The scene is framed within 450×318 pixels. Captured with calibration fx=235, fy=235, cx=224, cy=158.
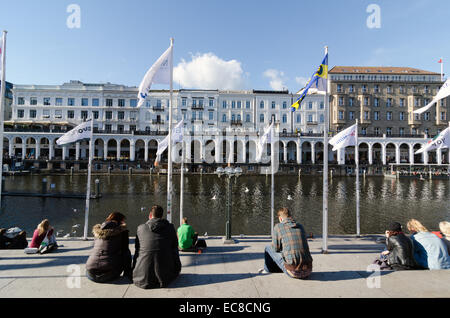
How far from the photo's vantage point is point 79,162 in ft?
166

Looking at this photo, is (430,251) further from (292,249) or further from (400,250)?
(292,249)

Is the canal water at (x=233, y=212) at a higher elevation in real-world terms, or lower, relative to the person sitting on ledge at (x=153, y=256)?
lower

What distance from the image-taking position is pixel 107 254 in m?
4.43

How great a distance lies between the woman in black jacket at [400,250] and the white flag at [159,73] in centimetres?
812

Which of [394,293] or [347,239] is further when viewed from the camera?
[347,239]

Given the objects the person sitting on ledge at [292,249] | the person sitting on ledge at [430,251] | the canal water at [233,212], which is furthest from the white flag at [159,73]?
the person sitting on ledge at [430,251]

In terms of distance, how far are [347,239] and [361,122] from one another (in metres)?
61.0

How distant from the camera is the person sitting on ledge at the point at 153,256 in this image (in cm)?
421

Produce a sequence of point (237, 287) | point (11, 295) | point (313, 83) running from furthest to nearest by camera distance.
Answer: point (313, 83)
point (237, 287)
point (11, 295)

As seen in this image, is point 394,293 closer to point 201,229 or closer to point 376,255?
point 376,255

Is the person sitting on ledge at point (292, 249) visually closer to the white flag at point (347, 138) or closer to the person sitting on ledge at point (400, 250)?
the person sitting on ledge at point (400, 250)

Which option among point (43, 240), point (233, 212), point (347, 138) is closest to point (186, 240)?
point (43, 240)

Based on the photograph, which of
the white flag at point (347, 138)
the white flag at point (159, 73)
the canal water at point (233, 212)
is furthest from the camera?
the canal water at point (233, 212)

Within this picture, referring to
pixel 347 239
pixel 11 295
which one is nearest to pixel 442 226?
pixel 347 239
